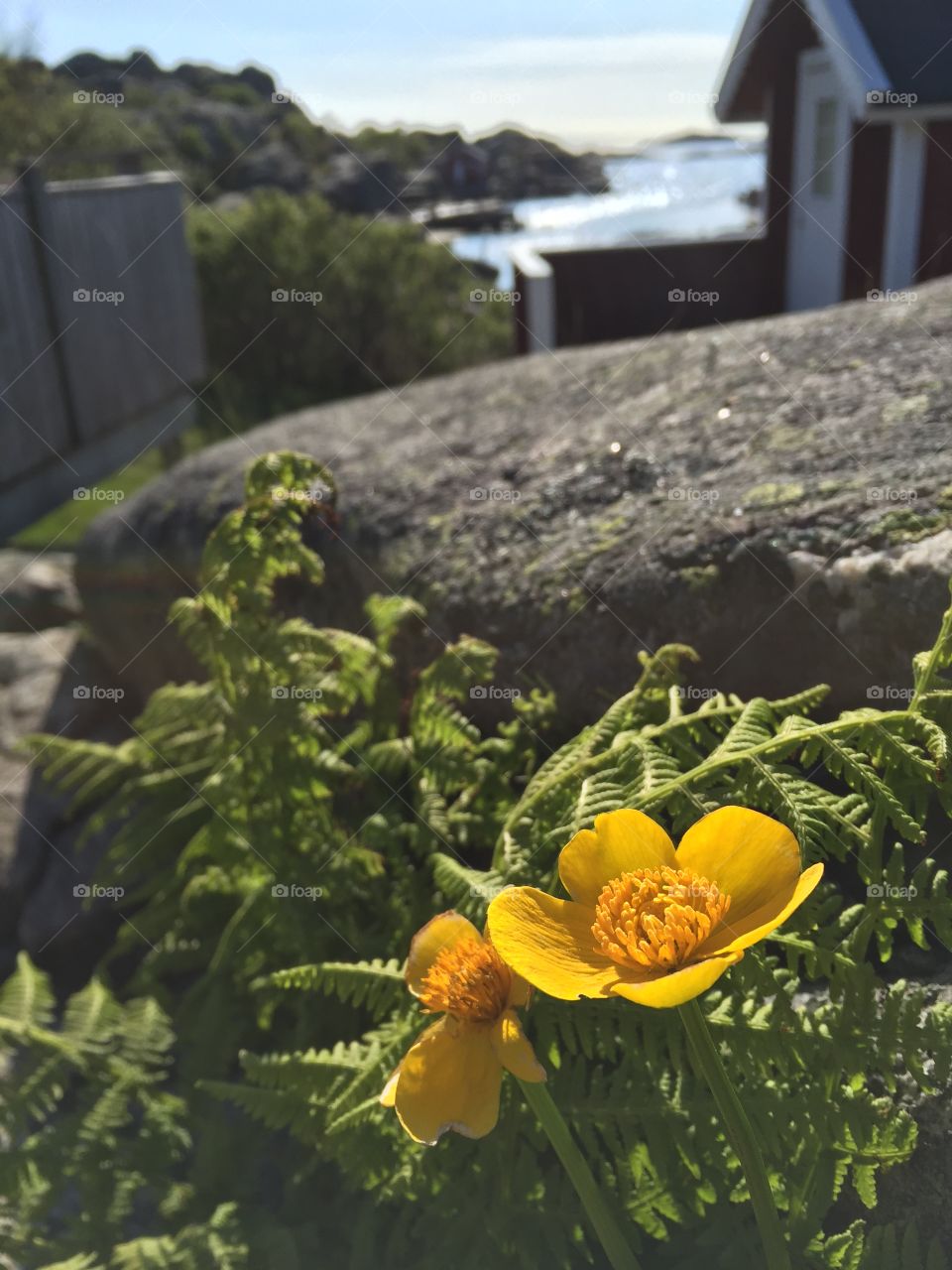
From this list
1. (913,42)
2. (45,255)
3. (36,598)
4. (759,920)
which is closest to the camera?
(759,920)

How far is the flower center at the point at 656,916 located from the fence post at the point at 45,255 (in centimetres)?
963

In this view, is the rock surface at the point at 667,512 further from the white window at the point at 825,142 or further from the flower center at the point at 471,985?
the white window at the point at 825,142

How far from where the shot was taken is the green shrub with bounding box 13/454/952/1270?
1640 mm

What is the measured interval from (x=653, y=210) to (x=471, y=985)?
10.3 meters

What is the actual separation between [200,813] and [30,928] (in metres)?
1.16

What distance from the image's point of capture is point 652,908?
133 cm

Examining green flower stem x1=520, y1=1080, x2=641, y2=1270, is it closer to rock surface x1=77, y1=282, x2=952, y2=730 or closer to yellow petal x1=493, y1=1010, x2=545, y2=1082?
yellow petal x1=493, y1=1010, x2=545, y2=1082

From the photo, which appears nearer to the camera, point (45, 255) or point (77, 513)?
point (45, 255)

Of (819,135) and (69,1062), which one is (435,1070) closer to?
(69,1062)

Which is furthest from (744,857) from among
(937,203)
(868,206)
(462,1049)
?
(868,206)

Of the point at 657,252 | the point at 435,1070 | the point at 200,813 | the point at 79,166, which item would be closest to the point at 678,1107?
the point at 435,1070

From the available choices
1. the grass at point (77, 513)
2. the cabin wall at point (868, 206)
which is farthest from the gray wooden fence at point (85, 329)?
the cabin wall at point (868, 206)

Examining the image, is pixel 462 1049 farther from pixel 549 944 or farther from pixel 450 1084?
pixel 549 944

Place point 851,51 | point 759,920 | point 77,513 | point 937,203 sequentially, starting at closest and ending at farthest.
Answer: point 759,920, point 851,51, point 937,203, point 77,513
